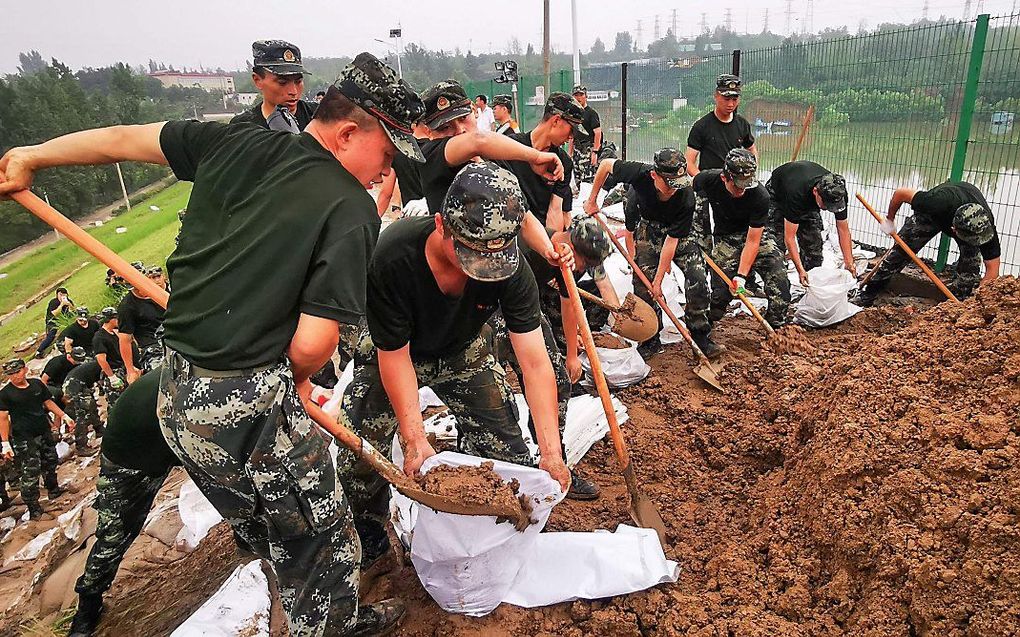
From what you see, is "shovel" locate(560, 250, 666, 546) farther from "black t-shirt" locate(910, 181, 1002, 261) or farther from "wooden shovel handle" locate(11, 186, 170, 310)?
"black t-shirt" locate(910, 181, 1002, 261)

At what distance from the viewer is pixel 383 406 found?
2488mm

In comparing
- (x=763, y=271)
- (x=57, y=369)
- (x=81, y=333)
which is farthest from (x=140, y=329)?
(x=763, y=271)

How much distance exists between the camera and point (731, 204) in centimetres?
470

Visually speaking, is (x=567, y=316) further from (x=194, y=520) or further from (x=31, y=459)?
(x=31, y=459)

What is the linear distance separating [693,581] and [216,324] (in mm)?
1921

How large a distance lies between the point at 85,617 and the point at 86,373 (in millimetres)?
5045

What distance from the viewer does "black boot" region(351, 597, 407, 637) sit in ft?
7.07

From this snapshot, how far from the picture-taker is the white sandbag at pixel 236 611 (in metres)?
2.26

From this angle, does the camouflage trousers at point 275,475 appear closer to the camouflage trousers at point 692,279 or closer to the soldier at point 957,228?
the camouflage trousers at point 692,279

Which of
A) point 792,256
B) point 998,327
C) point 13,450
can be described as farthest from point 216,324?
point 13,450

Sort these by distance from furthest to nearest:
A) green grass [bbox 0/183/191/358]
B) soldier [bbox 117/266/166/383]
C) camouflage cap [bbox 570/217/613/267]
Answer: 1. green grass [bbox 0/183/191/358]
2. soldier [bbox 117/266/166/383]
3. camouflage cap [bbox 570/217/613/267]

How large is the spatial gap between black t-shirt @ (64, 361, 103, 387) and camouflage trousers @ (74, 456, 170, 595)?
5.05 m

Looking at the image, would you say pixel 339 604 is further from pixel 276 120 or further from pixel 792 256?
pixel 792 256

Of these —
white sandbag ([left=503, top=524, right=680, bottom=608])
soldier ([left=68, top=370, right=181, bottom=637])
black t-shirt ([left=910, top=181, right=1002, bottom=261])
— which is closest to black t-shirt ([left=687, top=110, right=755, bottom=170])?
black t-shirt ([left=910, top=181, right=1002, bottom=261])
